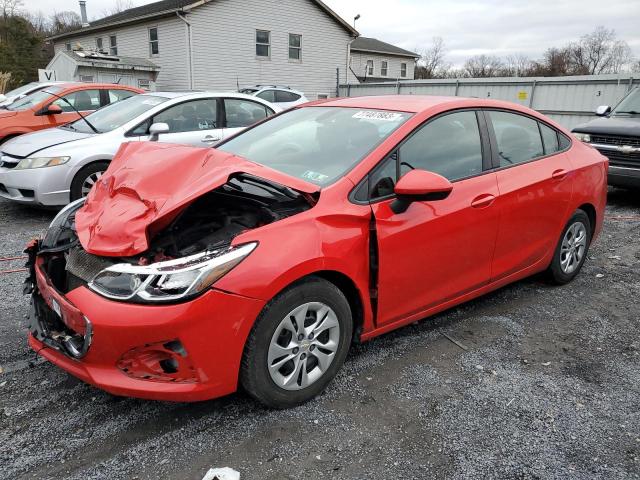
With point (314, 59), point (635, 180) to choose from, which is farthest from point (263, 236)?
point (314, 59)

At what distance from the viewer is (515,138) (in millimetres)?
3881

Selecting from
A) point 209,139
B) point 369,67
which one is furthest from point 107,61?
point 369,67

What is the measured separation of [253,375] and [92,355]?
75 cm

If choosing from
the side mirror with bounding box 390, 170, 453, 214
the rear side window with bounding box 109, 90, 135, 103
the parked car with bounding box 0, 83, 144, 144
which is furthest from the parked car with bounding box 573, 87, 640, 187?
the parked car with bounding box 0, 83, 144, 144

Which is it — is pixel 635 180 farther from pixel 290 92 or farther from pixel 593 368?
pixel 290 92

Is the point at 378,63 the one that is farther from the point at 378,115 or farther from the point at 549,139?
the point at 378,115

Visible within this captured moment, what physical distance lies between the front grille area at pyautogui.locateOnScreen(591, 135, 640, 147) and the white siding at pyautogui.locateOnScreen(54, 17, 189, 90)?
59.0 ft

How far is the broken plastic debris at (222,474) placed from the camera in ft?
7.38

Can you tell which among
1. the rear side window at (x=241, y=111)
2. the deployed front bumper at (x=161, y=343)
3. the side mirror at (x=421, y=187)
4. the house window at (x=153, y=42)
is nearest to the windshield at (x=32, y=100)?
the rear side window at (x=241, y=111)

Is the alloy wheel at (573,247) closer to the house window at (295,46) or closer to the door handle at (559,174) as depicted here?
the door handle at (559,174)

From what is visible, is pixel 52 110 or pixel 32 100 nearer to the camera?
pixel 52 110

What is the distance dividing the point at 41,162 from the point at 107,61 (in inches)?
691

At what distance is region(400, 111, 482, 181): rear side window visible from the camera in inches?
124

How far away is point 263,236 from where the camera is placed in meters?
2.49
